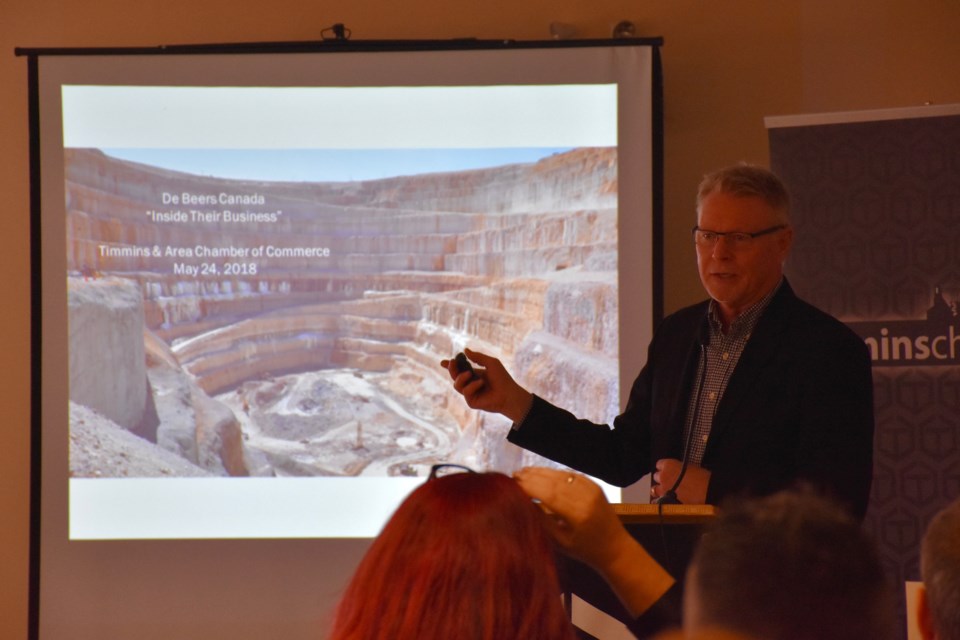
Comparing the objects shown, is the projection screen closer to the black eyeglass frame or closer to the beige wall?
the beige wall

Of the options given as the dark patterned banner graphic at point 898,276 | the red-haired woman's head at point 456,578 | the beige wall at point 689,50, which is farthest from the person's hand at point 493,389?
the beige wall at point 689,50

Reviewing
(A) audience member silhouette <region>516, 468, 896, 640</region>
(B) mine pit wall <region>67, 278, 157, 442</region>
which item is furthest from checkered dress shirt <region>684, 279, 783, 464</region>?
(B) mine pit wall <region>67, 278, 157, 442</region>

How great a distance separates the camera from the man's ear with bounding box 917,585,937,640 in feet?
3.35

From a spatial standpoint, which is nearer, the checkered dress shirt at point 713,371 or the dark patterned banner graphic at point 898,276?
the checkered dress shirt at point 713,371

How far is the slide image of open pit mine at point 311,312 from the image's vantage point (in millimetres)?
4020

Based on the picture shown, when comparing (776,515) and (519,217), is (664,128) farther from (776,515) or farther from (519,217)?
(776,515)

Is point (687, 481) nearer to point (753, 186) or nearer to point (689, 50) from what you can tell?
point (753, 186)

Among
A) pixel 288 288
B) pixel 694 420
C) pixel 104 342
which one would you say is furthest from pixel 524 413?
pixel 104 342

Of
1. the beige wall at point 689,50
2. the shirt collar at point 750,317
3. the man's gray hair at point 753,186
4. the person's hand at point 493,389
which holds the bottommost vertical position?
the person's hand at point 493,389

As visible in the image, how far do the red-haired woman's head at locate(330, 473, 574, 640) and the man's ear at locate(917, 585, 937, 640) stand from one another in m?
0.37

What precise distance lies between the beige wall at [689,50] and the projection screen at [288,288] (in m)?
0.46

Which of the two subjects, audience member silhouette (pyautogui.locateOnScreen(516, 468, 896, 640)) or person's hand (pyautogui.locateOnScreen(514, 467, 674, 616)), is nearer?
audience member silhouette (pyautogui.locateOnScreen(516, 468, 896, 640))

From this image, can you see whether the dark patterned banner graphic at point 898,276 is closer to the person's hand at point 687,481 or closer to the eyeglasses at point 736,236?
the eyeglasses at point 736,236

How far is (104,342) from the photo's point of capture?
13.3 feet
